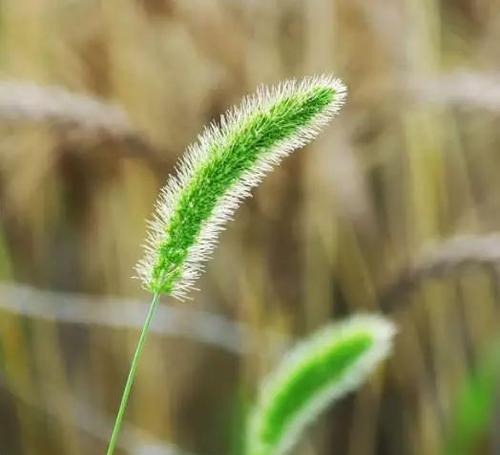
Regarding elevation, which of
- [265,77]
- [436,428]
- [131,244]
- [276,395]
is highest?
[265,77]

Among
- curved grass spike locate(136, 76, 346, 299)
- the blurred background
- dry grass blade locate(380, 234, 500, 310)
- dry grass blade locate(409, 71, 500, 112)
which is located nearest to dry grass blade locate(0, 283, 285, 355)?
the blurred background

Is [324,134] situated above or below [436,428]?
above

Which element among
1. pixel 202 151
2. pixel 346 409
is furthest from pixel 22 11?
pixel 202 151

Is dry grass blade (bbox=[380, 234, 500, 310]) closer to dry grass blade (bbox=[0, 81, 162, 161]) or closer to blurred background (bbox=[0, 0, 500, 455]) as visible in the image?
blurred background (bbox=[0, 0, 500, 455])

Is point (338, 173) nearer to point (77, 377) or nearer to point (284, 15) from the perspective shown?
point (284, 15)

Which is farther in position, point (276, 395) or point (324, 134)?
point (324, 134)

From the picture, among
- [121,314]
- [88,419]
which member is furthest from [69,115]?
[88,419]

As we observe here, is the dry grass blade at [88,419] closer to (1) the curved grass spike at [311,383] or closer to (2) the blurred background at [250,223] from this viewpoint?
(2) the blurred background at [250,223]
